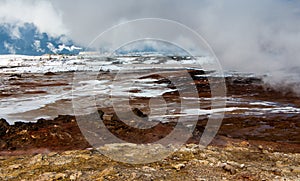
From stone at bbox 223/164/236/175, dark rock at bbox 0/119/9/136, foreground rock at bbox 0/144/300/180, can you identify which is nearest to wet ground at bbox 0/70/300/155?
dark rock at bbox 0/119/9/136

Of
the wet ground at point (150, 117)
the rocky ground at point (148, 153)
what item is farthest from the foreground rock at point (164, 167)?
the wet ground at point (150, 117)

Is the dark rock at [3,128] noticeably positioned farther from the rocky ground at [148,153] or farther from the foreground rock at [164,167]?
the foreground rock at [164,167]

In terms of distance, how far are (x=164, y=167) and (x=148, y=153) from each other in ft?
4.43

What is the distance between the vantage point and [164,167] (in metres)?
8.84

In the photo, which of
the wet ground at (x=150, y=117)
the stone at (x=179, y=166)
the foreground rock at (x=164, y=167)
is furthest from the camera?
the wet ground at (x=150, y=117)

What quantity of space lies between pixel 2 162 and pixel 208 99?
24135 millimetres

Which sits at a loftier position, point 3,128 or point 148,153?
point 3,128

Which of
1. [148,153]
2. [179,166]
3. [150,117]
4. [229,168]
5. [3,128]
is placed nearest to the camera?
[229,168]

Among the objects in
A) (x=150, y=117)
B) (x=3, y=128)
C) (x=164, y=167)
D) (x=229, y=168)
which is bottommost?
(x=229, y=168)

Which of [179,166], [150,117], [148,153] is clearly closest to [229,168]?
[179,166]

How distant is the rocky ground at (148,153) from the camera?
27.2 ft

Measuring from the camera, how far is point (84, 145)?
12781 millimetres

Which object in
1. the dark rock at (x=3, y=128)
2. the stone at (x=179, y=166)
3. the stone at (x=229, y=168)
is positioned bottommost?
the stone at (x=229, y=168)

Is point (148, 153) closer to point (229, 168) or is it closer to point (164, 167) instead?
point (164, 167)
